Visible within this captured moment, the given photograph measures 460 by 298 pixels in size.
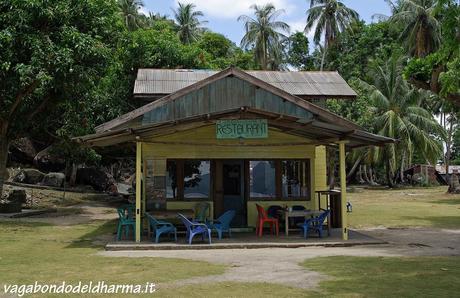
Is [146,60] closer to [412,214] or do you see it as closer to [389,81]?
[412,214]

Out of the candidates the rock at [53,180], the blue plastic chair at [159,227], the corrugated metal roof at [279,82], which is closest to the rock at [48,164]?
the rock at [53,180]

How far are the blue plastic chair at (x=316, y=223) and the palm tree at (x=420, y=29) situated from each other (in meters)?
28.8

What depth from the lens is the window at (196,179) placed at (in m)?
14.8

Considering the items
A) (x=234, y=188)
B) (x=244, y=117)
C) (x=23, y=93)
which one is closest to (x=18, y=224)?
(x=23, y=93)

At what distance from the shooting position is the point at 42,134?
80.8ft

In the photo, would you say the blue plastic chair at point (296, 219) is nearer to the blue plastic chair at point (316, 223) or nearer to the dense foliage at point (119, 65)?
the blue plastic chair at point (316, 223)

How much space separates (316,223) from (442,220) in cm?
747

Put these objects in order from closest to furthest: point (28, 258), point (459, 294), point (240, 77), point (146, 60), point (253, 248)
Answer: point (459, 294), point (28, 258), point (253, 248), point (240, 77), point (146, 60)

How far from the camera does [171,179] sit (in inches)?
581

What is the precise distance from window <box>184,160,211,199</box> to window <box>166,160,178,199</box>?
318mm

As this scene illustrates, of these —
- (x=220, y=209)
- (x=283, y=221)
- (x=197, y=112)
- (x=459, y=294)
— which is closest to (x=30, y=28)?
(x=197, y=112)

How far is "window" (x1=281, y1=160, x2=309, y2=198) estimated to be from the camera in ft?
50.0

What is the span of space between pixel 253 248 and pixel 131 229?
4530 mm

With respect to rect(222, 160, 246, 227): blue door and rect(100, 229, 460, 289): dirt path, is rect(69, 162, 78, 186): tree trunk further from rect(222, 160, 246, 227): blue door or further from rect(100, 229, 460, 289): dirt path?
rect(100, 229, 460, 289): dirt path
